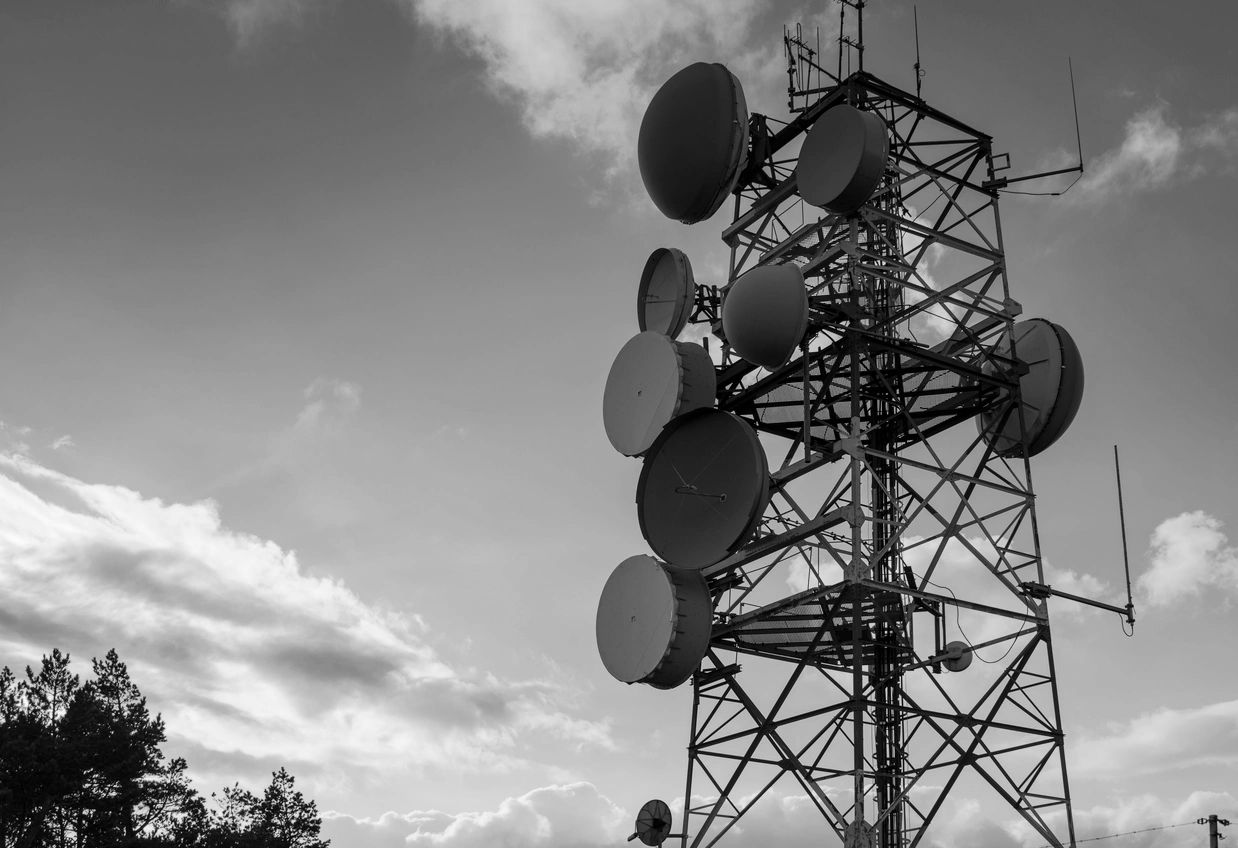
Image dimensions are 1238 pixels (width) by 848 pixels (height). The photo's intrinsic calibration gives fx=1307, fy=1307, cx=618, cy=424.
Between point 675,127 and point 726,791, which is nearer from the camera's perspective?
point 726,791

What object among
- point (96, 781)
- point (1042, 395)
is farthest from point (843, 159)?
point (96, 781)

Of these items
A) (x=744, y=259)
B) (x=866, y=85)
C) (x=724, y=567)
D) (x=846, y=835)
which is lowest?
(x=846, y=835)

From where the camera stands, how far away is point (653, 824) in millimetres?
29656

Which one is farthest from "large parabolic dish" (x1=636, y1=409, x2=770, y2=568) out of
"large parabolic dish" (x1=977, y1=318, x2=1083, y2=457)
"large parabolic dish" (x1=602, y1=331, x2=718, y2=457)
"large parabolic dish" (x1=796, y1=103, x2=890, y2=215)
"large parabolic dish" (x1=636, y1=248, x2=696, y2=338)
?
"large parabolic dish" (x1=977, y1=318, x2=1083, y2=457)

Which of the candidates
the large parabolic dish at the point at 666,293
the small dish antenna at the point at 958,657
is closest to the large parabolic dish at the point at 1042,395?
the small dish antenna at the point at 958,657

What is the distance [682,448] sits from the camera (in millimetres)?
29594

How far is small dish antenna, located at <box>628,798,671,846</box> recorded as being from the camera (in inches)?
1164

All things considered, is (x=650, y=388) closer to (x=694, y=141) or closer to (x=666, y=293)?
(x=666, y=293)

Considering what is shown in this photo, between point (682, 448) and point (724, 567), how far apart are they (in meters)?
3.33

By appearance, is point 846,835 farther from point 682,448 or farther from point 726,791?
point 682,448

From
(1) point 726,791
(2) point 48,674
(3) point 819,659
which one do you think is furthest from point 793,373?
(2) point 48,674

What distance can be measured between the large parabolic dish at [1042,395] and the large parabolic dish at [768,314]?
21.7 feet

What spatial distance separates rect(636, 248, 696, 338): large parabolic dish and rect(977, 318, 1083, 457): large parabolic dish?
792cm

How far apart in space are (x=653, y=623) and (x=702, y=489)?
316 cm
